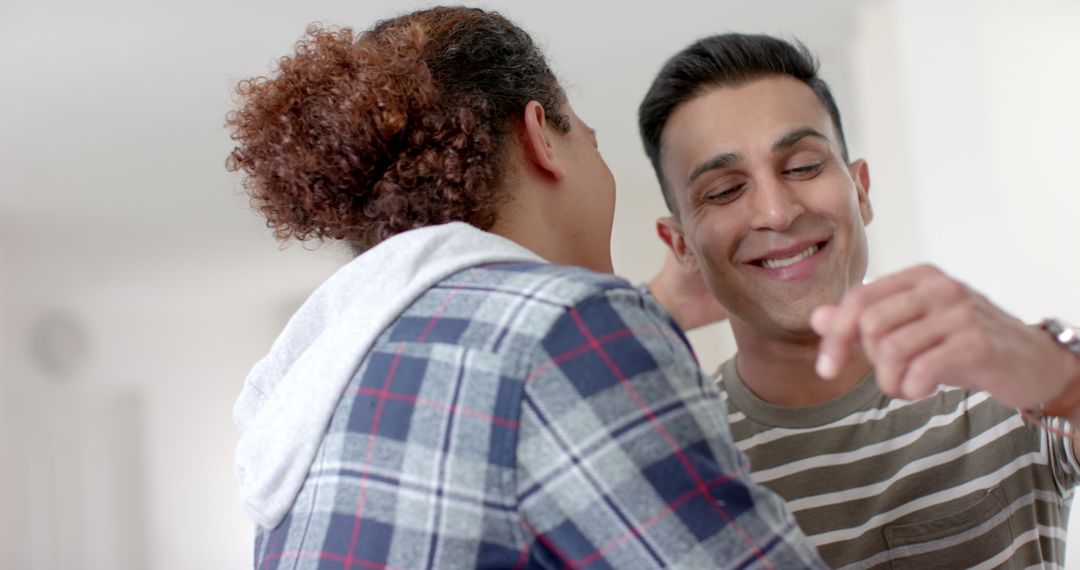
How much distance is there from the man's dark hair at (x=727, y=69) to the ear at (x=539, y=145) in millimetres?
613

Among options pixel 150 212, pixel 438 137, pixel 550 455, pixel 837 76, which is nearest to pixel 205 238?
pixel 150 212

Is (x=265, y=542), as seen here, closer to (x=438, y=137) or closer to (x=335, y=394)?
(x=335, y=394)


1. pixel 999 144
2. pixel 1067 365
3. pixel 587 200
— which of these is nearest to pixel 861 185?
pixel 587 200

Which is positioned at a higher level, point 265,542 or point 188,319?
point 265,542

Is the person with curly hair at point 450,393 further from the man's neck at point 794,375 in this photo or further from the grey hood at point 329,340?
the man's neck at point 794,375

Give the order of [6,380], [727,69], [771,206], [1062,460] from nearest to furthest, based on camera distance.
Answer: [1062,460]
[771,206]
[727,69]
[6,380]

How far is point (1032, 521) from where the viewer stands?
137 centimetres

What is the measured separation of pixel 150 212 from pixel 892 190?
2980 mm

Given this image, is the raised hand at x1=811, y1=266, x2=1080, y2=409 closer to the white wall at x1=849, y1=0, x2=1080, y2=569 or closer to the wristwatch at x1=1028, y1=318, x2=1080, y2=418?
the wristwatch at x1=1028, y1=318, x2=1080, y2=418

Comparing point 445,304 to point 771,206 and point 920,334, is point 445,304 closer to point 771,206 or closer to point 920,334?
point 920,334

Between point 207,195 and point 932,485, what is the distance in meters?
3.64

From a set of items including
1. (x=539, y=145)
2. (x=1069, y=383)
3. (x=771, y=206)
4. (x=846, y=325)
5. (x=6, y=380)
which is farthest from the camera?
(x=6, y=380)

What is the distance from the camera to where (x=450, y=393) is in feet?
2.55

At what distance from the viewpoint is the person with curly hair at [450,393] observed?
74 cm
